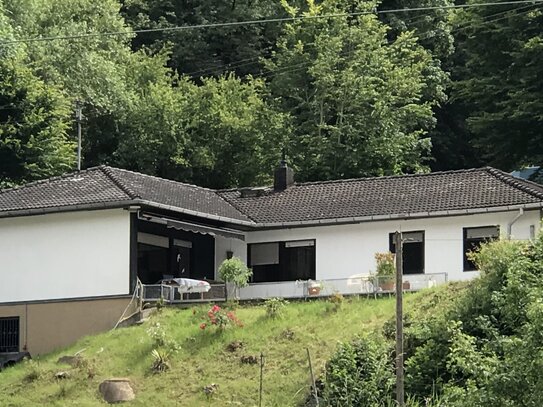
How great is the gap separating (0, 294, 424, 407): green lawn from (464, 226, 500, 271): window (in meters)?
4.56

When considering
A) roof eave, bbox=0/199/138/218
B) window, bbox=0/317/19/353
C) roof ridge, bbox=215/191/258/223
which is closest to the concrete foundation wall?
window, bbox=0/317/19/353

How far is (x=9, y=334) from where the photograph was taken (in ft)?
108

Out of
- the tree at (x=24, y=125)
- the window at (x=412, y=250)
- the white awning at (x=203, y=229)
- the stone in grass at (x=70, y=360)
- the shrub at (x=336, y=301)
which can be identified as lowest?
the stone in grass at (x=70, y=360)

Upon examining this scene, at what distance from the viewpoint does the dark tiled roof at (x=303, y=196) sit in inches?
1300

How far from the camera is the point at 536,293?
18625 mm

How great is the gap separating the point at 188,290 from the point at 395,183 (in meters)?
8.78

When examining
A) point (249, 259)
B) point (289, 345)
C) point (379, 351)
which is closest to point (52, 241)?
point (249, 259)

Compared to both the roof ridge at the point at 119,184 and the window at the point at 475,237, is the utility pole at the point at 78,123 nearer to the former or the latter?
the roof ridge at the point at 119,184

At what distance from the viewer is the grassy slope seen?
85.0ft

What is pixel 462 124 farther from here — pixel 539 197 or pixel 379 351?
pixel 379 351

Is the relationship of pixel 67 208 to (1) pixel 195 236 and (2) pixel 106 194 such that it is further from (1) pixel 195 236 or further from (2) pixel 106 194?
(1) pixel 195 236

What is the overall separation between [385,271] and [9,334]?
11088mm

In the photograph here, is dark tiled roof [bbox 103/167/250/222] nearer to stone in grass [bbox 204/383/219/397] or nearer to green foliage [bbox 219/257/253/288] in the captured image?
green foliage [bbox 219/257/253/288]

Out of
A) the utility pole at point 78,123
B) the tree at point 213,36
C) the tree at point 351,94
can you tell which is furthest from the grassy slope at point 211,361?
the tree at point 213,36
